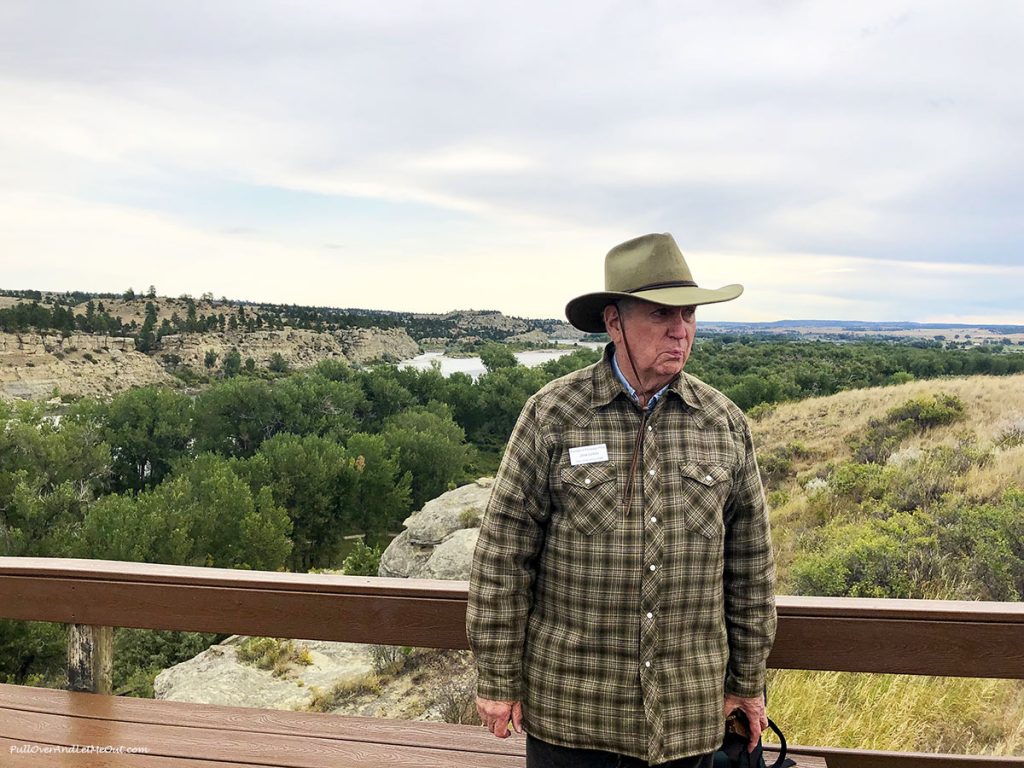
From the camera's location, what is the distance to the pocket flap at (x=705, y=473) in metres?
1.53

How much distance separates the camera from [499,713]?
4.97 ft

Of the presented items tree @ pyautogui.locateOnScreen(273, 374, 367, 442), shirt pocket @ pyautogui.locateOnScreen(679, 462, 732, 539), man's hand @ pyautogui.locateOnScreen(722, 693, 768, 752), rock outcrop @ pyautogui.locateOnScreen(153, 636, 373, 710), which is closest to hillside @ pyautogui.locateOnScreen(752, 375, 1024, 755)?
man's hand @ pyautogui.locateOnScreen(722, 693, 768, 752)

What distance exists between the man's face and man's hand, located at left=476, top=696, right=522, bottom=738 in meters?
0.76

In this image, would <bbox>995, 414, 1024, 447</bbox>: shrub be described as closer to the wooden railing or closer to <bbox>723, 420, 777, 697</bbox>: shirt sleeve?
the wooden railing

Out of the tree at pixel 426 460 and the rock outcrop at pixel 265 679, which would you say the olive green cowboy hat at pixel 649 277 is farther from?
the tree at pixel 426 460

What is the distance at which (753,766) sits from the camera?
1636 mm

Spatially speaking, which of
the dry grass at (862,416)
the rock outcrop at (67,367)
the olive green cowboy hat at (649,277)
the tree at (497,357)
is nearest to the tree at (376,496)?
the dry grass at (862,416)

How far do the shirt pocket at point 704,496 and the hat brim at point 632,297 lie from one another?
360 mm

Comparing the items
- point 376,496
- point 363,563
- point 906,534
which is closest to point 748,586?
point 906,534

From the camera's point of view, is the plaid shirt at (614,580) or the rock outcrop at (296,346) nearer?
the plaid shirt at (614,580)

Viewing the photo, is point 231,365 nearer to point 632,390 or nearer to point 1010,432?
point 1010,432

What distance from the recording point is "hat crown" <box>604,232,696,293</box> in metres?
1.56

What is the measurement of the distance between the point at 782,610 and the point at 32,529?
30.0 meters

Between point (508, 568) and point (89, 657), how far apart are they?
1543 mm
